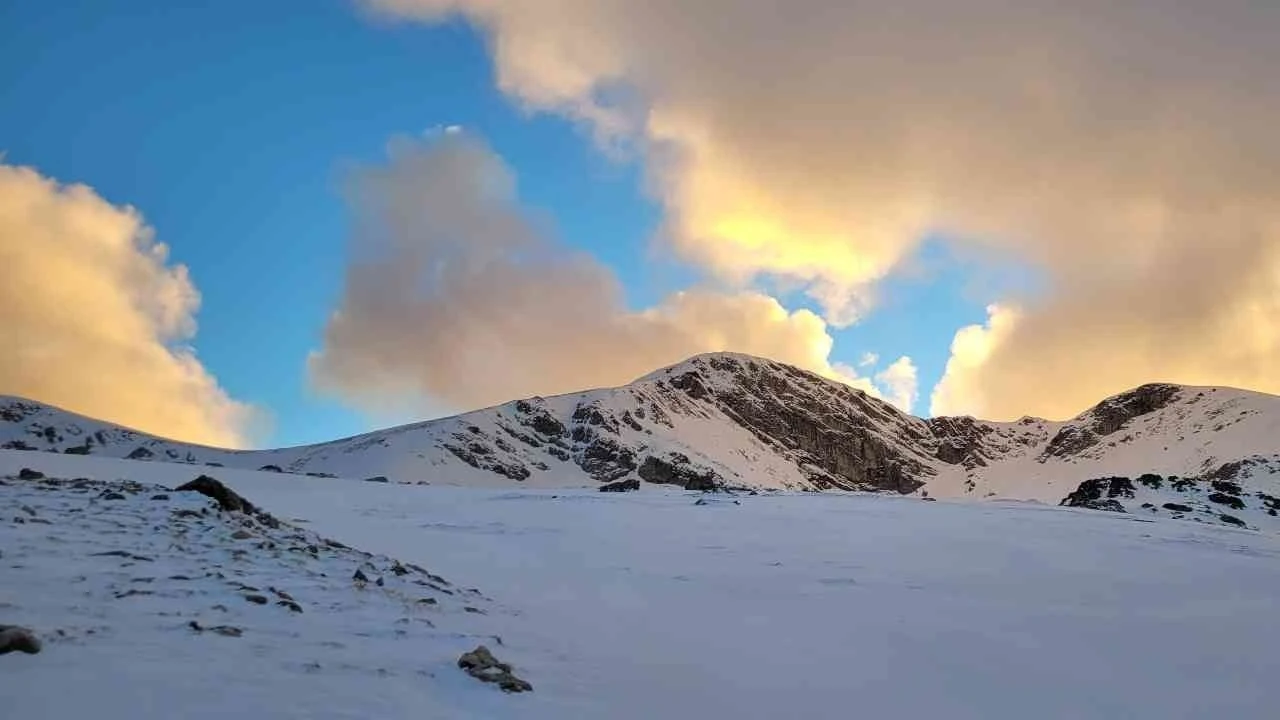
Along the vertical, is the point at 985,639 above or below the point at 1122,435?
below

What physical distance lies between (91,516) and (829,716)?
9206 mm

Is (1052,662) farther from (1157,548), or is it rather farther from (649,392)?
(649,392)

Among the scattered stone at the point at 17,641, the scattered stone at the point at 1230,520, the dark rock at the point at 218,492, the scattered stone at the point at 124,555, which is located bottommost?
the scattered stone at the point at 17,641

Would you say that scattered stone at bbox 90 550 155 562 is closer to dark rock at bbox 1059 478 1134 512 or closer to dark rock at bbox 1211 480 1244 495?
dark rock at bbox 1059 478 1134 512

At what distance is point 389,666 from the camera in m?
6.63

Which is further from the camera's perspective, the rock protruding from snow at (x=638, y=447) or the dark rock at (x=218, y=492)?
the rock protruding from snow at (x=638, y=447)

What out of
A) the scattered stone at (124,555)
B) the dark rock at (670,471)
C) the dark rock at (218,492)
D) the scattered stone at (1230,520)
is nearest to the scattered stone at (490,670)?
the scattered stone at (124,555)

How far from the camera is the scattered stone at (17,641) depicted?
5.33m

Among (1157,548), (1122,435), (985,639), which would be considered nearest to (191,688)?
(985,639)

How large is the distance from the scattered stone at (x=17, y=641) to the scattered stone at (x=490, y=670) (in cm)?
302

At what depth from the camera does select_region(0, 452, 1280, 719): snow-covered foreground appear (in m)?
5.85

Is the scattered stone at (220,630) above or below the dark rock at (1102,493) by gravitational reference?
below

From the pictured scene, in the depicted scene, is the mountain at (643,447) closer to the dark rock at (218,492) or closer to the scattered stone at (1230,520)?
the scattered stone at (1230,520)

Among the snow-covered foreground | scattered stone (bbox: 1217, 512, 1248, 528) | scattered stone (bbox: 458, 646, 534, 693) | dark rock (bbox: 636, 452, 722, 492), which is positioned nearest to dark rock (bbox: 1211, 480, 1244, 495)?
scattered stone (bbox: 1217, 512, 1248, 528)
